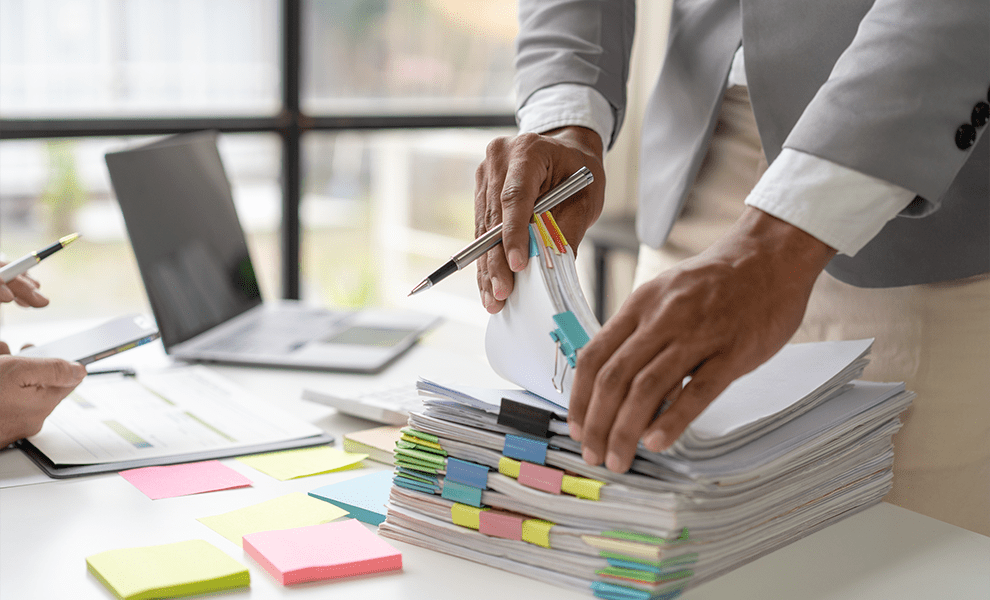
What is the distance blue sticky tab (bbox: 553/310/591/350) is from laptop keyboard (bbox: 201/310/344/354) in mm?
817

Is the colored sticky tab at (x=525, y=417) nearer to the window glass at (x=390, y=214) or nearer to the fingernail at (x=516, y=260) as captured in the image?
the fingernail at (x=516, y=260)

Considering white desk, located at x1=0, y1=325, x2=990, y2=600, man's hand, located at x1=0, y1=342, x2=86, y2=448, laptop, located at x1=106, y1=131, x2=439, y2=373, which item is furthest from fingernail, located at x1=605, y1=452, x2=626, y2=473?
laptop, located at x1=106, y1=131, x2=439, y2=373

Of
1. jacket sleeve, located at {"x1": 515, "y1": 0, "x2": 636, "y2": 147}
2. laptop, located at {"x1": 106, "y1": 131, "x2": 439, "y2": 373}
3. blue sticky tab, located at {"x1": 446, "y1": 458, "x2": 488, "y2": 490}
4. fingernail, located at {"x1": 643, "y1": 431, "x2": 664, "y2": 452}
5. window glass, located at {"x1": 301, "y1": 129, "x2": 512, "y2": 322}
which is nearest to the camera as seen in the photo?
fingernail, located at {"x1": 643, "y1": 431, "x2": 664, "y2": 452}

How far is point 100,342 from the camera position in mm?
1059

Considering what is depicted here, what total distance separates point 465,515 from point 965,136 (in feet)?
1.64

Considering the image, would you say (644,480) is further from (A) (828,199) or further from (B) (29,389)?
(B) (29,389)

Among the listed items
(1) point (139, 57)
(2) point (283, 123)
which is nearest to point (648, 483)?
(2) point (283, 123)

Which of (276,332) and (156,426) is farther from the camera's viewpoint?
(276,332)

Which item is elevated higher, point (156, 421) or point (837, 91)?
point (837, 91)

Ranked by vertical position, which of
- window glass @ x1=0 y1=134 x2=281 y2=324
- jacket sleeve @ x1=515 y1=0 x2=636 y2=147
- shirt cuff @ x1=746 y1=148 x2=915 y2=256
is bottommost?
shirt cuff @ x1=746 y1=148 x2=915 y2=256

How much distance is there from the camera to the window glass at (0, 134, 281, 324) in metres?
2.82

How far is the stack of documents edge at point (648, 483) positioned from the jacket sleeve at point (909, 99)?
17cm

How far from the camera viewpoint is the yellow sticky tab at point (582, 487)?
612 mm

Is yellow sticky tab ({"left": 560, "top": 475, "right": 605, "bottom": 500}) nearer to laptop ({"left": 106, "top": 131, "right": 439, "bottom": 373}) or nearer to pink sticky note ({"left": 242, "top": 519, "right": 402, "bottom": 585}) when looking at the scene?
pink sticky note ({"left": 242, "top": 519, "right": 402, "bottom": 585})
